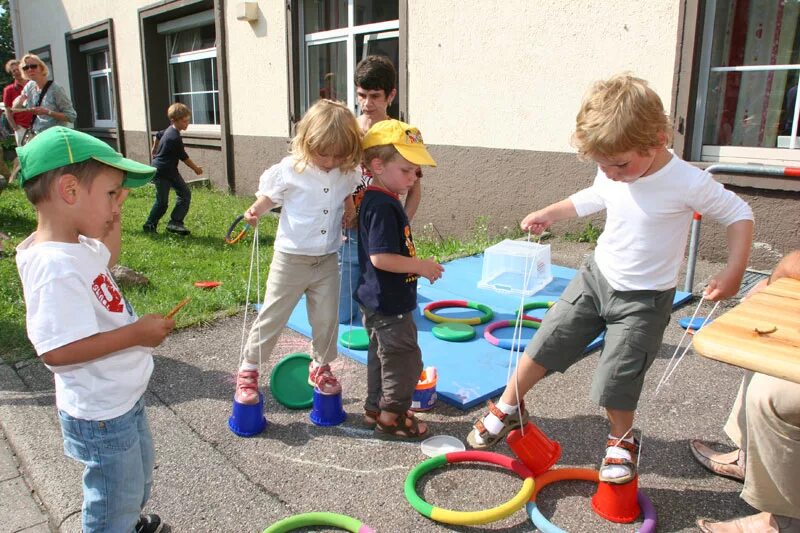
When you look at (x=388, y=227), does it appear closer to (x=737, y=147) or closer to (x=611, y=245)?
(x=611, y=245)

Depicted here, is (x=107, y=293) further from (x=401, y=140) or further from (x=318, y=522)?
(x=401, y=140)

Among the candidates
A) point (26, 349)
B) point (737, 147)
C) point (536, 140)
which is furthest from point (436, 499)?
point (536, 140)

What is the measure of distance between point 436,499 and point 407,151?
147 centimetres

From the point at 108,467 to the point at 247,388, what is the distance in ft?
3.73

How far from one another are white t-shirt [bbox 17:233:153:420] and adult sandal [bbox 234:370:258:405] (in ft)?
3.19

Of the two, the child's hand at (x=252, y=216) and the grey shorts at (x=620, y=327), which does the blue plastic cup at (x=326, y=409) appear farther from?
the grey shorts at (x=620, y=327)

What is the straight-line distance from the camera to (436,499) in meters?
2.55

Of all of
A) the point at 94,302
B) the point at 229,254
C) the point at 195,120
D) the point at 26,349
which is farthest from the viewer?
the point at 195,120

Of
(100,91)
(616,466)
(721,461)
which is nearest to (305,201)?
(616,466)

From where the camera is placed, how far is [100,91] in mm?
16453

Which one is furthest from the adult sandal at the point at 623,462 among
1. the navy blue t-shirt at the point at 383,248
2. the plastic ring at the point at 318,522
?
the navy blue t-shirt at the point at 383,248

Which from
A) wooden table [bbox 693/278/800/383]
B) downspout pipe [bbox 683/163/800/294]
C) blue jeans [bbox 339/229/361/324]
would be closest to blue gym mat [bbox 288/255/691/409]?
downspout pipe [bbox 683/163/800/294]

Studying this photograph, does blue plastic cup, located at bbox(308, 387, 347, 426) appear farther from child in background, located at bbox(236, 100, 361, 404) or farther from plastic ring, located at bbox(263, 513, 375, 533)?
plastic ring, located at bbox(263, 513, 375, 533)

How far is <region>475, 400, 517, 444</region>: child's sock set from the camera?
2.80 metres
